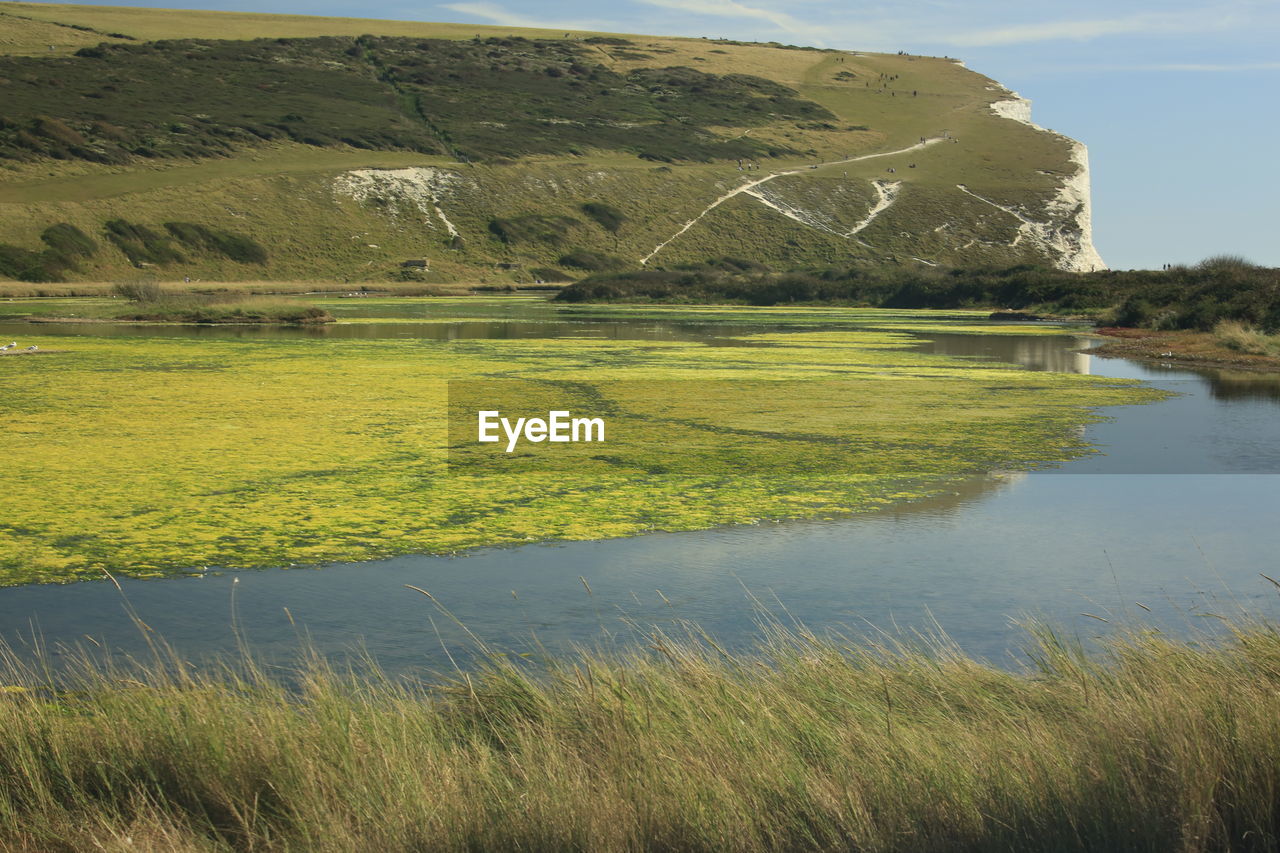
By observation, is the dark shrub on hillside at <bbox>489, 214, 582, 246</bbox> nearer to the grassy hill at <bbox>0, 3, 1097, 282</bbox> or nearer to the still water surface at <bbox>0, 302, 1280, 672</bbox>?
the grassy hill at <bbox>0, 3, 1097, 282</bbox>

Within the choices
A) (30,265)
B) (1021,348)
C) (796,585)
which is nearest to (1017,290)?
(1021,348)

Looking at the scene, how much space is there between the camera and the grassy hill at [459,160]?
69.6 meters

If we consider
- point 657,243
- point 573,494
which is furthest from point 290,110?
point 573,494

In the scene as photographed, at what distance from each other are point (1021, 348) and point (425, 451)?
2017cm

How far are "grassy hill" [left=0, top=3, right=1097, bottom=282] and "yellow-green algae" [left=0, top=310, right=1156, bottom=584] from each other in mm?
45611

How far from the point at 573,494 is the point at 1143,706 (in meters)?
6.22

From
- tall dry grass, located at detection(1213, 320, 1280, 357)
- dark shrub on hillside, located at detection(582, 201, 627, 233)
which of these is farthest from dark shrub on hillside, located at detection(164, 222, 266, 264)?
tall dry grass, located at detection(1213, 320, 1280, 357)

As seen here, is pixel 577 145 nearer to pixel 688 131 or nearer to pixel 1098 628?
pixel 688 131

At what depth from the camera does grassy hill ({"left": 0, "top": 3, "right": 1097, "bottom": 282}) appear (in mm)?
69625

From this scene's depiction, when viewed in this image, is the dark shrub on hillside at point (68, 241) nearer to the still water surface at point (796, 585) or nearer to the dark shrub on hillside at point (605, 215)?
the dark shrub on hillside at point (605, 215)

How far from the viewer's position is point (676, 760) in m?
3.94

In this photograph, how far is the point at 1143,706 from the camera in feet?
13.9

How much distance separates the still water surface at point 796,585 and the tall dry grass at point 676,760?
1057mm

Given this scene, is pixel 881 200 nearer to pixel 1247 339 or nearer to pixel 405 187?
pixel 405 187
